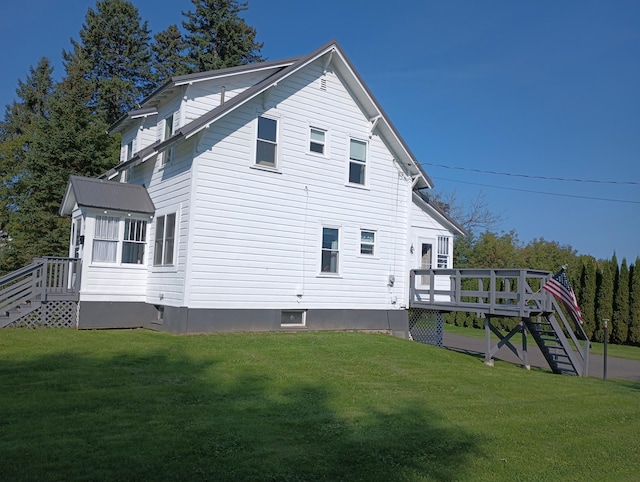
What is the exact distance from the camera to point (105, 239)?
1599cm

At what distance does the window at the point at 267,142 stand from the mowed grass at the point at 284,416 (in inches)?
222

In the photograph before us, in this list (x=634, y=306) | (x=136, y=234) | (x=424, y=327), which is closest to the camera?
(x=136, y=234)

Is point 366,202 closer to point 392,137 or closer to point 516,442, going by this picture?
point 392,137

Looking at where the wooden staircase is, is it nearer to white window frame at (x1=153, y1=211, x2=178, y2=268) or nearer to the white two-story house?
the white two-story house

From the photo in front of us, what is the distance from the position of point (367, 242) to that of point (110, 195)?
811 centimetres

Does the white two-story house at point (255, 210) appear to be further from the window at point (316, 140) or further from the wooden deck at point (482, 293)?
the wooden deck at point (482, 293)

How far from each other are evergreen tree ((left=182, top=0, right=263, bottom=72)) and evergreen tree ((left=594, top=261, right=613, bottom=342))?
91.4 ft

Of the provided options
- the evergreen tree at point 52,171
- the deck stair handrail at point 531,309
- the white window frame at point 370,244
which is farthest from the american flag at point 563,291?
the evergreen tree at point 52,171

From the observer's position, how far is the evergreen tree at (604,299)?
85.5 ft

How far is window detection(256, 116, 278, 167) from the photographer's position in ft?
53.4

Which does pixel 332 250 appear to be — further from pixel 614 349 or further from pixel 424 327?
pixel 614 349

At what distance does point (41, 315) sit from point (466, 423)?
11.8 metres

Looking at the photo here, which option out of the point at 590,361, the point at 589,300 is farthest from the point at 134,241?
the point at 589,300

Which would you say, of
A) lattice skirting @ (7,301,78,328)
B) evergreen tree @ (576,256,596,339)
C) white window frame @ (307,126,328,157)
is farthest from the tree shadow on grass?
Answer: evergreen tree @ (576,256,596,339)
